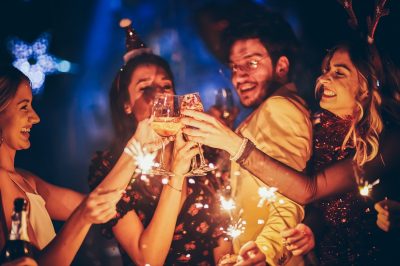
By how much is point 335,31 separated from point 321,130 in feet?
5.35

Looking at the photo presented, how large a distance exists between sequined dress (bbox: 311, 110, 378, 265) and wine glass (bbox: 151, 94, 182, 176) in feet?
3.90

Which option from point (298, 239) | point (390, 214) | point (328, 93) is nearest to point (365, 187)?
point (390, 214)

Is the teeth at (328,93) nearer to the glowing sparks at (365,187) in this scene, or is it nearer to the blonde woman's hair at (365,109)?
the blonde woman's hair at (365,109)

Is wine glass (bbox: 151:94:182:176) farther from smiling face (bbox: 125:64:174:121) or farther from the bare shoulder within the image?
the bare shoulder

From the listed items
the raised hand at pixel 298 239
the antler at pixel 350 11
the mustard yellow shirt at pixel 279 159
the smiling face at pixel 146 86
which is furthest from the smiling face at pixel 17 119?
the antler at pixel 350 11

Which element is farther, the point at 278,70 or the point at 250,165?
the point at 278,70

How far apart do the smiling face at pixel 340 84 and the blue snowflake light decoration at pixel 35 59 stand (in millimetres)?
3941

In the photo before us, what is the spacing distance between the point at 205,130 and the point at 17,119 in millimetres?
1371

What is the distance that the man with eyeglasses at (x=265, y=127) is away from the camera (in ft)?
10.0

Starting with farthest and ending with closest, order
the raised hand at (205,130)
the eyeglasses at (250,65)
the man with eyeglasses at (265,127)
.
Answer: the eyeglasses at (250,65), the man with eyeglasses at (265,127), the raised hand at (205,130)

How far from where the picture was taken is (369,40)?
3.28m

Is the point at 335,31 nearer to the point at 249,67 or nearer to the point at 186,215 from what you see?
the point at 249,67

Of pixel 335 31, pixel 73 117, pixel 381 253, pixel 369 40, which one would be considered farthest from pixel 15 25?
pixel 381 253

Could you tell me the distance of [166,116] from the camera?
298 cm
